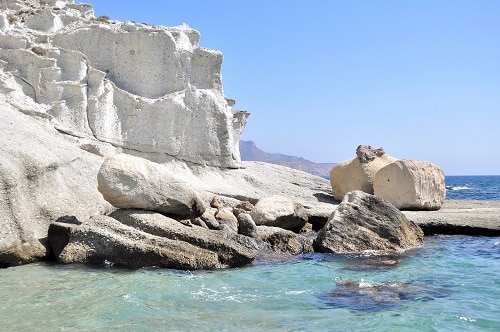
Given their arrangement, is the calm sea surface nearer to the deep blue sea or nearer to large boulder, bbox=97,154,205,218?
large boulder, bbox=97,154,205,218

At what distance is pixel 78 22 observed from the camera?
22719mm

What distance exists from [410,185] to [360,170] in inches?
137

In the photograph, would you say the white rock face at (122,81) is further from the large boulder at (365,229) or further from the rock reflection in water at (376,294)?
the rock reflection in water at (376,294)

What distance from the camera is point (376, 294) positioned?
8.99 meters

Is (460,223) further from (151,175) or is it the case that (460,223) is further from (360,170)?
(151,175)

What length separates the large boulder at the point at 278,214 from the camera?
51.0 feet

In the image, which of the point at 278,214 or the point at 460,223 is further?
the point at 460,223

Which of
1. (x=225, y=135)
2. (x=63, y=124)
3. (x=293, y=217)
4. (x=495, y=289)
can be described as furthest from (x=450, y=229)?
(x=63, y=124)

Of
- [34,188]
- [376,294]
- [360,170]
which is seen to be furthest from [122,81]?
[376,294]

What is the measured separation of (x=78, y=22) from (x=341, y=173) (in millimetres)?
12722

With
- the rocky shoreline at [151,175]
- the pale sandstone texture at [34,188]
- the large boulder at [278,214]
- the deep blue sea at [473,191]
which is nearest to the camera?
the pale sandstone texture at [34,188]

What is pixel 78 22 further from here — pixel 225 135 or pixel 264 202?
pixel 264 202

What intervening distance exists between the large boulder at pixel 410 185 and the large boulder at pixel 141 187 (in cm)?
1051

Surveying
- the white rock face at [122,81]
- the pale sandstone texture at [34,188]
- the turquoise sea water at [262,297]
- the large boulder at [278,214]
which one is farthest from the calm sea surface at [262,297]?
the white rock face at [122,81]
